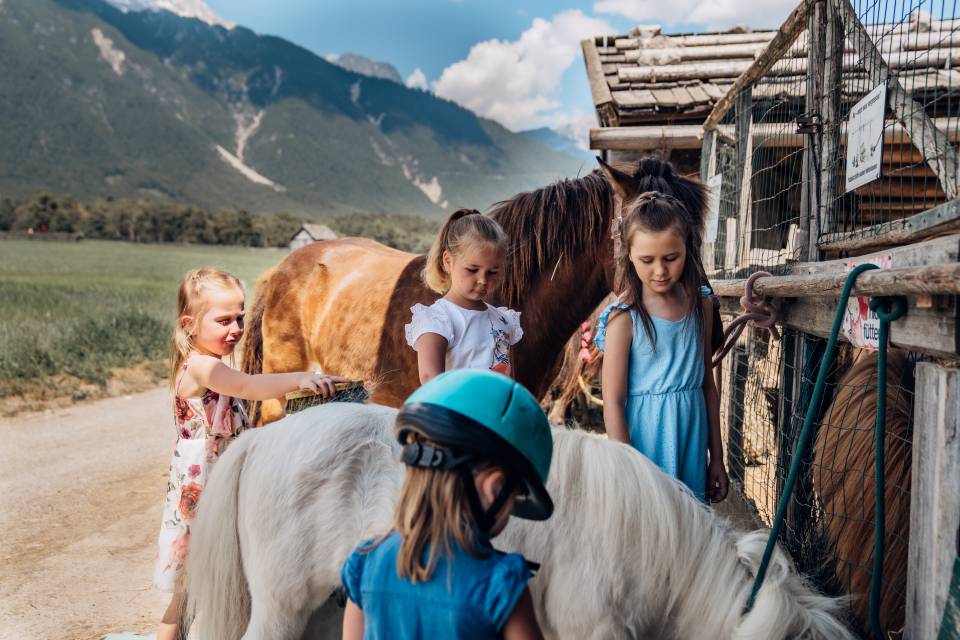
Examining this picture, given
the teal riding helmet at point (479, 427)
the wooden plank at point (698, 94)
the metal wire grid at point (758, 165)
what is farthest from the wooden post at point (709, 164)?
the teal riding helmet at point (479, 427)

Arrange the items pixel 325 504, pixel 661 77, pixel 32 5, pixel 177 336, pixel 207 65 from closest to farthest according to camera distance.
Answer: pixel 325 504
pixel 177 336
pixel 661 77
pixel 32 5
pixel 207 65

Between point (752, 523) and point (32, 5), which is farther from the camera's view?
point (32, 5)

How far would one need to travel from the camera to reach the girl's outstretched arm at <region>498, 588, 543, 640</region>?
1090mm

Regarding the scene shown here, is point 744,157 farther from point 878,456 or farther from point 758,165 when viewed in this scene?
point 878,456

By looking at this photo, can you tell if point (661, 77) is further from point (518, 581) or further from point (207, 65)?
point (207, 65)

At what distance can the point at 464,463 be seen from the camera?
42.5 inches

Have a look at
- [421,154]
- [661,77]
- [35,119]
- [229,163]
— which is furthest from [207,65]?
[661,77]

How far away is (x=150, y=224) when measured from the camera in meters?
46.5

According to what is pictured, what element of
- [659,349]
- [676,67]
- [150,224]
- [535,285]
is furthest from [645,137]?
[150,224]

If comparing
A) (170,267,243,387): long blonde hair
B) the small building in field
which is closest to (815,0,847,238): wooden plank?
(170,267,243,387): long blonde hair

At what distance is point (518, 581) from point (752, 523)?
2.29 meters

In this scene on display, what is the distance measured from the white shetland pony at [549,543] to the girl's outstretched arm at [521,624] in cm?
30

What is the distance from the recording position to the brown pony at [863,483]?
171 centimetres

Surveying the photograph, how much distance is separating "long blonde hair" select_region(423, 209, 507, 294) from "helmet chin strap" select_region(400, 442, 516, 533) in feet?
4.29
